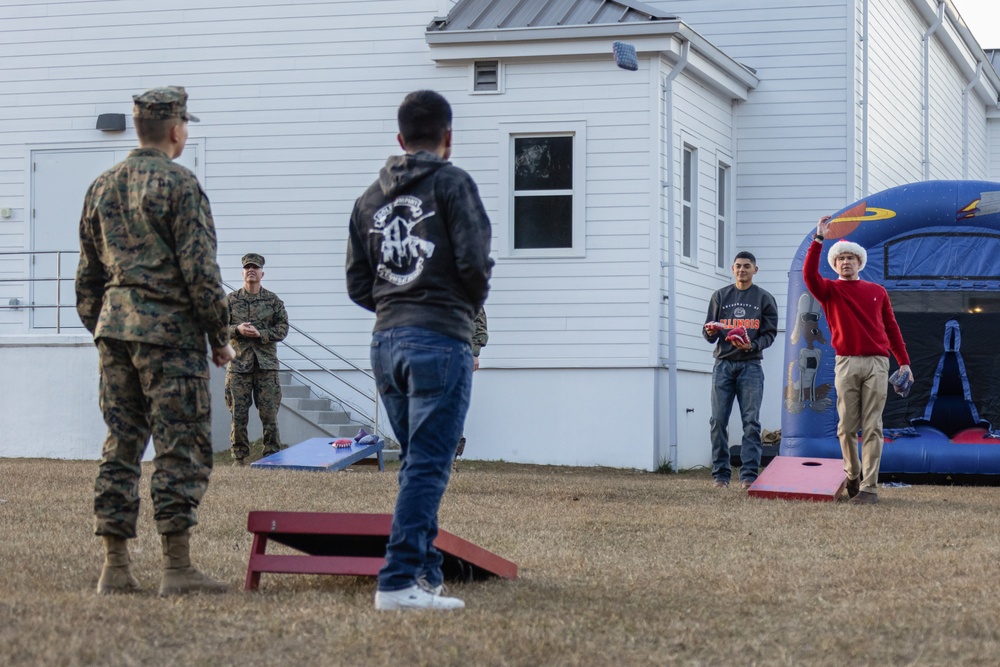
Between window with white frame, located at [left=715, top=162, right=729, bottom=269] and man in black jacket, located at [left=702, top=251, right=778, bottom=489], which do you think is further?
window with white frame, located at [left=715, top=162, right=729, bottom=269]

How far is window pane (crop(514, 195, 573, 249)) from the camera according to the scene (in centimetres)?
1560

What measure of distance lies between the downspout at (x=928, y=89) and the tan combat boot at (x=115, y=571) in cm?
1789

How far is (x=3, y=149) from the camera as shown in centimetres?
1728

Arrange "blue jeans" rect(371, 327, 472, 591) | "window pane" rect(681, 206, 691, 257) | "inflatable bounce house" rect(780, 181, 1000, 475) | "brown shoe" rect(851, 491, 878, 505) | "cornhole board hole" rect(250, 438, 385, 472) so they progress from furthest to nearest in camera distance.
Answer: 1. "window pane" rect(681, 206, 691, 257)
2. "inflatable bounce house" rect(780, 181, 1000, 475)
3. "cornhole board hole" rect(250, 438, 385, 472)
4. "brown shoe" rect(851, 491, 878, 505)
5. "blue jeans" rect(371, 327, 472, 591)

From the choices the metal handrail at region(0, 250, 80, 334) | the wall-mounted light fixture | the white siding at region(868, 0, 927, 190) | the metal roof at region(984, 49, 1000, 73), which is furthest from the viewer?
the metal roof at region(984, 49, 1000, 73)

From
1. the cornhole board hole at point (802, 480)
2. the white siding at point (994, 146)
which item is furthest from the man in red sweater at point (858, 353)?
the white siding at point (994, 146)

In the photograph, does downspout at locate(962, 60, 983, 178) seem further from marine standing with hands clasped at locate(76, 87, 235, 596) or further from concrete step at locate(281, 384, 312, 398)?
marine standing with hands clasped at locate(76, 87, 235, 596)

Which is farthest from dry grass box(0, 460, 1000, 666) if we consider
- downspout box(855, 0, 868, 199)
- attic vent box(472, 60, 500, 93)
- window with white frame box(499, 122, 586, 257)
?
downspout box(855, 0, 868, 199)

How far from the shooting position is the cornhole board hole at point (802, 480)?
9.82m

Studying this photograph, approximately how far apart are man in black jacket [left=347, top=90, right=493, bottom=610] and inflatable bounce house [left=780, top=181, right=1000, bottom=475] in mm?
8073

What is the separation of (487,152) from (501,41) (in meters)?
1.26

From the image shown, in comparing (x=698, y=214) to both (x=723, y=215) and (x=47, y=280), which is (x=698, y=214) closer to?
(x=723, y=215)

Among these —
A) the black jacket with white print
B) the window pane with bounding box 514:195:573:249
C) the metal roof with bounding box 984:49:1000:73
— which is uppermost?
the metal roof with bounding box 984:49:1000:73

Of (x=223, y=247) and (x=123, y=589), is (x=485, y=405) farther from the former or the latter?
(x=123, y=589)
